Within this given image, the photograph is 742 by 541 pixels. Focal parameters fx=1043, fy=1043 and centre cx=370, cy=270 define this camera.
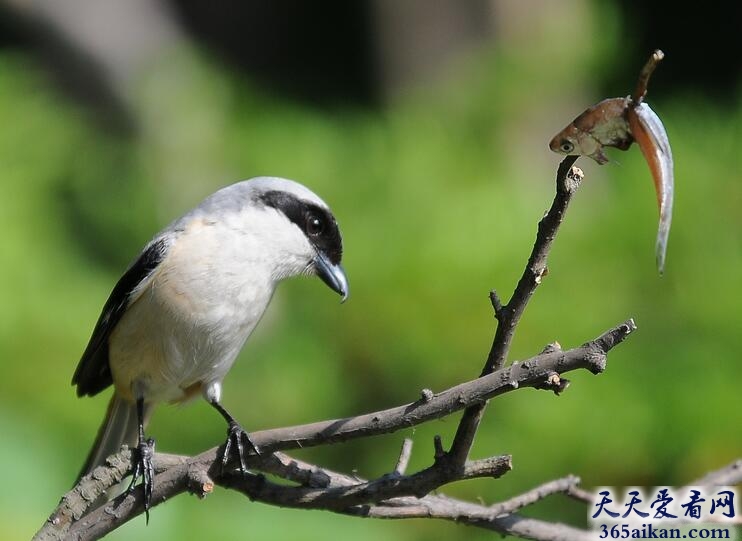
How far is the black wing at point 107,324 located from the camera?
1.97 metres

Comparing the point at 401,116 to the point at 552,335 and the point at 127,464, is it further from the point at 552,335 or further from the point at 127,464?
the point at 127,464

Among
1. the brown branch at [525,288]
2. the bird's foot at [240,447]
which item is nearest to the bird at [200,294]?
the bird's foot at [240,447]

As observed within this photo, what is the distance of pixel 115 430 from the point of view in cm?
210

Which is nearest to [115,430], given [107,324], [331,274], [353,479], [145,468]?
[107,324]

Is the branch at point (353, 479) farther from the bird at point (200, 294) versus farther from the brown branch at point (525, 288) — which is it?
the bird at point (200, 294)

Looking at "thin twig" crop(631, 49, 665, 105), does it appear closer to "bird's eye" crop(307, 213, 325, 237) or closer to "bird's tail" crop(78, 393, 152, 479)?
"bird's eye" crop(307, 213, 325, 237)

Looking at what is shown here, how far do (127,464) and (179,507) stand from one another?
0.56m

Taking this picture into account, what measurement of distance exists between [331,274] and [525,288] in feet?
3.11

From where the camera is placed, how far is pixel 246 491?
1.39m

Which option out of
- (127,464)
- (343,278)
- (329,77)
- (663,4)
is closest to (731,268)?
(343,278)

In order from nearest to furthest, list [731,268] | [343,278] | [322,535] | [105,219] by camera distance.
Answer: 1. [322,535]
2. [343,278]
3. [731,268]
4. [105,219]

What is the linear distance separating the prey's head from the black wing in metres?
0.15

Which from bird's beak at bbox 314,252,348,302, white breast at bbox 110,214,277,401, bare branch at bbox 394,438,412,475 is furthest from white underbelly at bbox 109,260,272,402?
bare branch at bbox 394,438,412,475

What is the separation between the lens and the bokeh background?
2.08 metres
